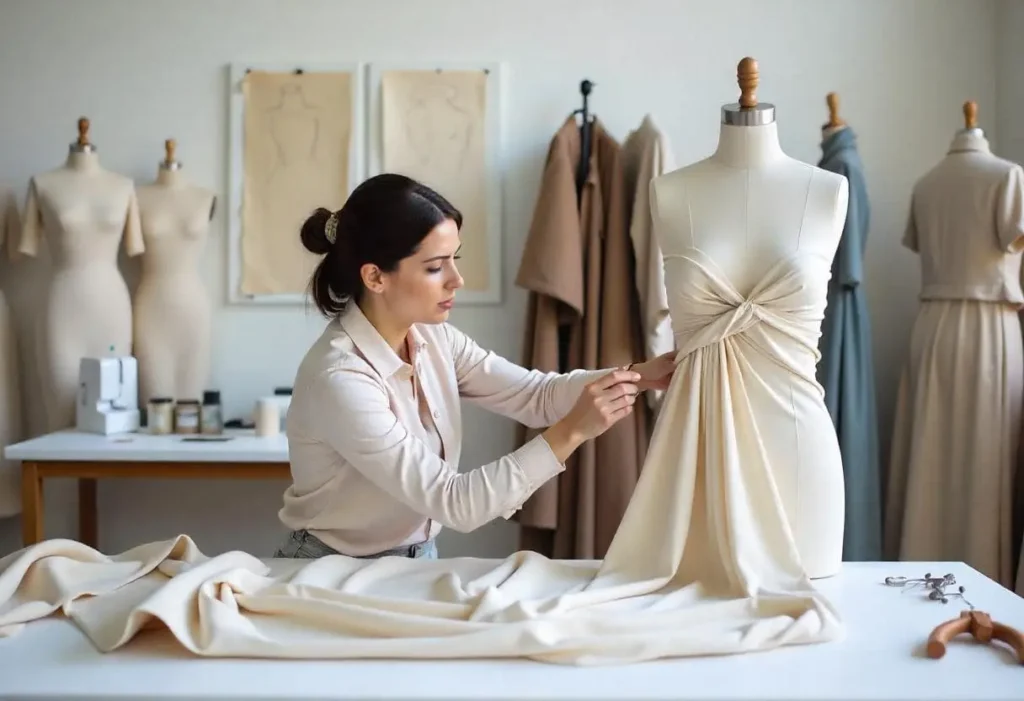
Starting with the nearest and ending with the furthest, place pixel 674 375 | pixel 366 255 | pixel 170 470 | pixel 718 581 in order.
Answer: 1. pixel 718 581
2. pixel 674 375
3. pixel 366 255
4. pixel 170 470

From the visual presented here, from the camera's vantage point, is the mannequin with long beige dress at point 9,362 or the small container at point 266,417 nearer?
the small container at point 266,417

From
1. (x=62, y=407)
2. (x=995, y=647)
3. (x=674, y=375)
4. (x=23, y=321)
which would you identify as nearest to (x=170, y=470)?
(x=62, y=407)

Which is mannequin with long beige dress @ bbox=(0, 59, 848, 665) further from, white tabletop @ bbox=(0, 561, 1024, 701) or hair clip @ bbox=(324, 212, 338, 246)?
hair clip @ bbox=(324, 212, 338, 246)

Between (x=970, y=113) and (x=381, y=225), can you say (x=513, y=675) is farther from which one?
(x=970, y=113)

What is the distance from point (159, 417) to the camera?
3.15m

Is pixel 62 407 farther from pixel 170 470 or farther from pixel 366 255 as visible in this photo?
pixel 366 255

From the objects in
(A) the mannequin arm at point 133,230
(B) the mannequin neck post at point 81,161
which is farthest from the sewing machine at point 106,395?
(B) the mannequin neck post at point 81,161

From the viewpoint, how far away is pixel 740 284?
1692mm

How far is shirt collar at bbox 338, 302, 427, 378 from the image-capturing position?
1.86m

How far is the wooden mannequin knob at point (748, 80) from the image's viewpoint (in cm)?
168

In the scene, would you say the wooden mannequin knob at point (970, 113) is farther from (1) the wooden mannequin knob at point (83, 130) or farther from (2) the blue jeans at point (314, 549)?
(1) the wooden mannequin knob at point (83, 130)

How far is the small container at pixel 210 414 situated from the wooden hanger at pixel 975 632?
2308 millimetres

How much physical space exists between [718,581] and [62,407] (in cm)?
244

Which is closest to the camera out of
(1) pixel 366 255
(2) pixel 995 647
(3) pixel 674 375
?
(2) pixel 995 647
